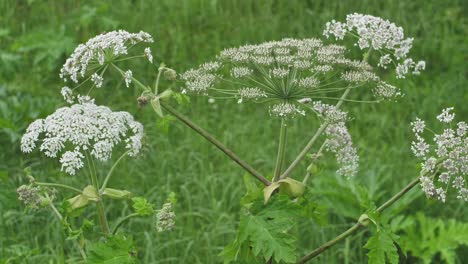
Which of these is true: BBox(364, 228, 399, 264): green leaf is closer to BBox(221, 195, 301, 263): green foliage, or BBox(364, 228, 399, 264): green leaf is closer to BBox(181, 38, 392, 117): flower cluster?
BBox(221, 195, 301, 263): green foliage

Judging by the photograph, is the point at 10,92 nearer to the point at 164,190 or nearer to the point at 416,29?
the point at 164,190

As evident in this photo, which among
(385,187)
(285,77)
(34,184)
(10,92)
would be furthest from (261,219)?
(10,92)

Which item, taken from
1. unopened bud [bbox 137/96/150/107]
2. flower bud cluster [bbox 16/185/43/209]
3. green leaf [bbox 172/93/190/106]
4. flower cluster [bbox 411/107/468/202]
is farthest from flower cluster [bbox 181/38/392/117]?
flower bud cluster [bbox 16/185/43/209]

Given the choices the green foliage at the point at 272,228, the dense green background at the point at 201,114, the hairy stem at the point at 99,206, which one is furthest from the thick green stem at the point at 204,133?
the dense green background at the point at 201,114

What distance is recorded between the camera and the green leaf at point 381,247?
8.75 ft

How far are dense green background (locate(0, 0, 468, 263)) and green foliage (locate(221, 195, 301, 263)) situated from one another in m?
1.31

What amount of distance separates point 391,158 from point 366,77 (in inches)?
114

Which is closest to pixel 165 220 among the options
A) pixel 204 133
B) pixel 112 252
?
pixel 112 252

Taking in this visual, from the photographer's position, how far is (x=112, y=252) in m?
2.73

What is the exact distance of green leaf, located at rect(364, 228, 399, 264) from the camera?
2.67 metres

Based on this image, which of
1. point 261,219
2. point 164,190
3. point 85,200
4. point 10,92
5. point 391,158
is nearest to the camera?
point 261,219

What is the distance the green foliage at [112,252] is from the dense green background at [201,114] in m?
0.85

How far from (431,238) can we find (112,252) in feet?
8.15

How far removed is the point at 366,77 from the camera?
2.71 meters
